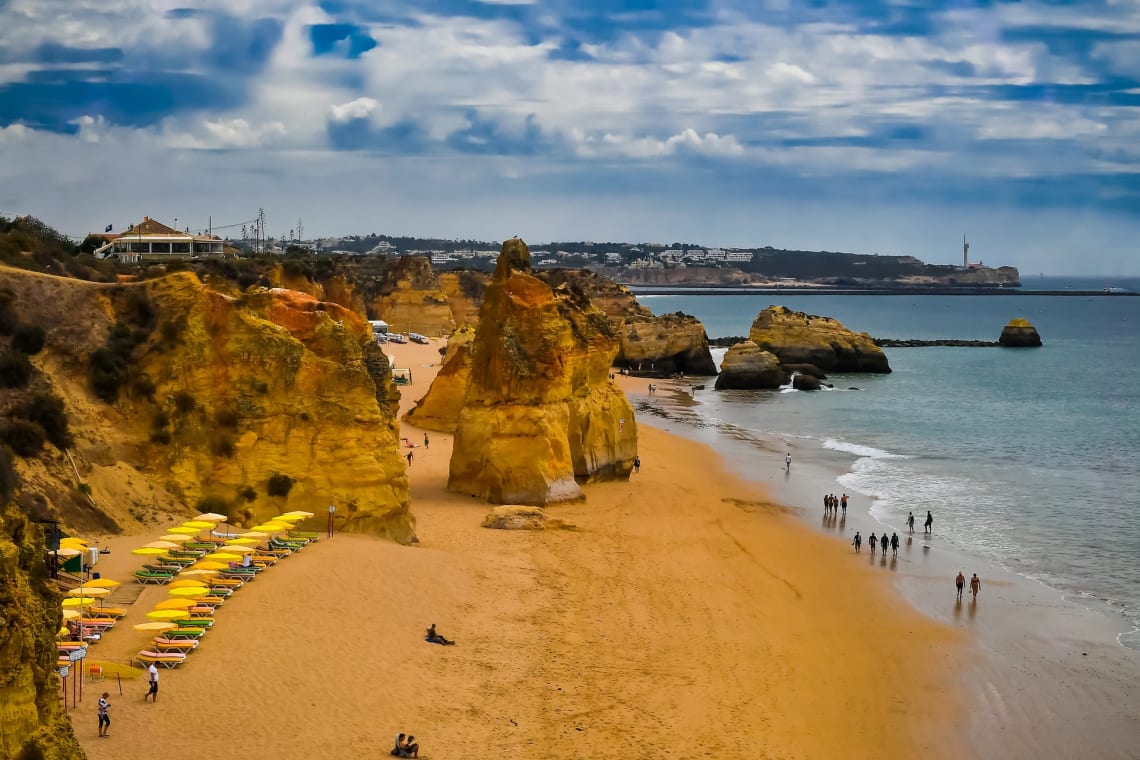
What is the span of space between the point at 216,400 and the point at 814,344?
6719 centimetres

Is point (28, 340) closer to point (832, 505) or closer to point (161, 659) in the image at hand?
point (161, 659)

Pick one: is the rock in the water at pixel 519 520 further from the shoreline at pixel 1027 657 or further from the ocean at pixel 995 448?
the ocean at pixel 995 448

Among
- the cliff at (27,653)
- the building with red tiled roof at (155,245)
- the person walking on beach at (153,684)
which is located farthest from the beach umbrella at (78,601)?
the building with red tiled roof at (155,245)

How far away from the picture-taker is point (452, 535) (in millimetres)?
27297

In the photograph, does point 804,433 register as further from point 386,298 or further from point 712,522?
point 386,298

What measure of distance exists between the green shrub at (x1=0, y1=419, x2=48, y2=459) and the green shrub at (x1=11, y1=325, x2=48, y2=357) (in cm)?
232

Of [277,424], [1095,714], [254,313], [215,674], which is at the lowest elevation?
[1095,714]

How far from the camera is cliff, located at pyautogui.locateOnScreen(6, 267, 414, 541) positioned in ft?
77.2

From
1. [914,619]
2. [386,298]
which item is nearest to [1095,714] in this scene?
[914,619]

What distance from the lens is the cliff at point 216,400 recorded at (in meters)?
23.5

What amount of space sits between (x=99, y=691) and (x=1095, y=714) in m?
15.6

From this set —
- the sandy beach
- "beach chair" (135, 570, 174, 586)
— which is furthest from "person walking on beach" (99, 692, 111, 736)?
"beach chair" (135, 570, 174, 586)

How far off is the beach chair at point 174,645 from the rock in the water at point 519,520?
1198 cm

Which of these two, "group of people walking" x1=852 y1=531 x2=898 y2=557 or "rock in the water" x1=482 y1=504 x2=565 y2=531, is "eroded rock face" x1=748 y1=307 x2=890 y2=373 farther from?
"rock in the water" x1=482 y1=504 x2=565 y2=531
